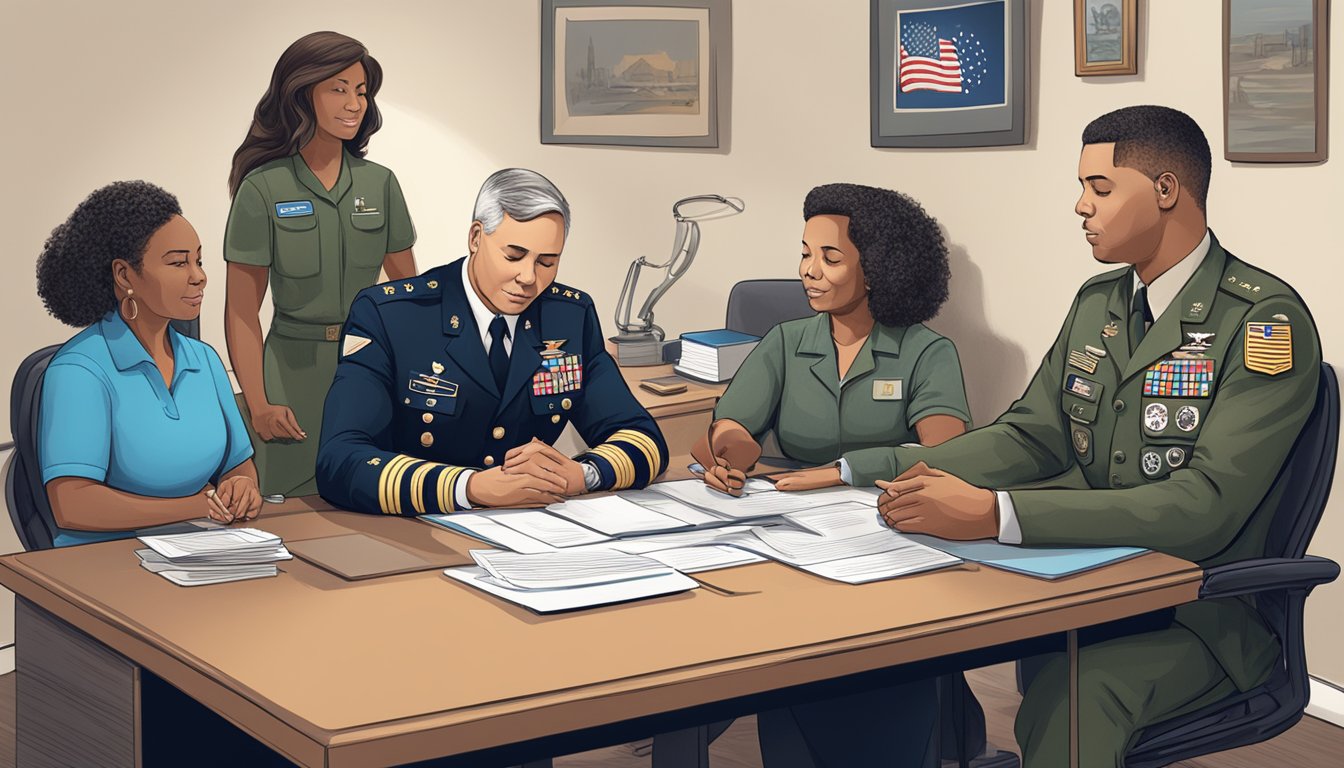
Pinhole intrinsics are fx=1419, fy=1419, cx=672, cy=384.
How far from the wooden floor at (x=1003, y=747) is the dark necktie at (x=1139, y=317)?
1.28 metres

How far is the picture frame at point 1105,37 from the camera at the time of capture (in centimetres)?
330

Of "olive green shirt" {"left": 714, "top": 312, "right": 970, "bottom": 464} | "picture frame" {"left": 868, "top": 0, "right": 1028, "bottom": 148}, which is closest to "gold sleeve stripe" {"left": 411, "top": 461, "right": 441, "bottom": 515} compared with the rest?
"olive green shirt" {"left": 714, "top": 312, "right": 970, "bottom": 464}

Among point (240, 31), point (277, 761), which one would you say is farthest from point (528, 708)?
point (240, 31)

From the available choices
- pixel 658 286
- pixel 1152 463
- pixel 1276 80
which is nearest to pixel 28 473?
pixel 1152 463

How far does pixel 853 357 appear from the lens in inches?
120

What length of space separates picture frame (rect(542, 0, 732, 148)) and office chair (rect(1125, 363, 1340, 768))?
2.57m

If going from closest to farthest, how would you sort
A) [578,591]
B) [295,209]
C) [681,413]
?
1. [578,591]
2. [295,209]
3. [681,413]

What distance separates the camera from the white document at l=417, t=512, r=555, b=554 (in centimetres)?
224

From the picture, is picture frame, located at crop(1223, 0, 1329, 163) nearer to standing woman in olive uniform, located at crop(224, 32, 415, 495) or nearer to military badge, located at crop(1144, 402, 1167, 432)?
military badge, located at crop(1144, 402, 1167, 432)

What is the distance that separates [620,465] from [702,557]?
0.50 m

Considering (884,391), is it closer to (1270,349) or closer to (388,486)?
(1270,349)

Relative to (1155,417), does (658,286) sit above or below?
above

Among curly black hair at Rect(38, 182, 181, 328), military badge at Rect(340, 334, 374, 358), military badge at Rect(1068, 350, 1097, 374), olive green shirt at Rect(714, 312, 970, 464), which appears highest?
curly black hair at Rect(38, 182, 181, 328)

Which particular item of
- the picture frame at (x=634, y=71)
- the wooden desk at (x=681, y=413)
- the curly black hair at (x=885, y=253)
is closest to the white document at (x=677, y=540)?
the curly black hair at (x=885, y=253)
